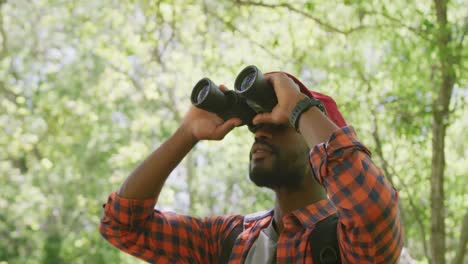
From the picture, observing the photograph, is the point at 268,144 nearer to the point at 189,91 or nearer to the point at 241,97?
the point at 241,97

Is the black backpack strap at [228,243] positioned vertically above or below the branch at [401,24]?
below

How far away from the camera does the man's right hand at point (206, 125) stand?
82.3 inches

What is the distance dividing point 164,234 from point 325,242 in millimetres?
653

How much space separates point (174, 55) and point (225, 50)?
117 cm

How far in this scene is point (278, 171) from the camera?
6.64 ft

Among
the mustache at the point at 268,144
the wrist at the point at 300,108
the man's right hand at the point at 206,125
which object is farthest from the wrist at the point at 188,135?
the wrist at the point at 300,108

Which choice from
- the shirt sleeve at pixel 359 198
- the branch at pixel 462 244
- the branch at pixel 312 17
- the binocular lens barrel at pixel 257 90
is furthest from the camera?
the branch at pixel 312 17

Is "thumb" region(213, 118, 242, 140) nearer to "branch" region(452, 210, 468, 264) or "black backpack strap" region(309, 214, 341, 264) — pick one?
"black backpack strap" region(309, 214, 341, 264)

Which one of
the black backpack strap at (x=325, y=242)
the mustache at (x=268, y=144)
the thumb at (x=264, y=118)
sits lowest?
the black backpack strap at (x=325, y=242)

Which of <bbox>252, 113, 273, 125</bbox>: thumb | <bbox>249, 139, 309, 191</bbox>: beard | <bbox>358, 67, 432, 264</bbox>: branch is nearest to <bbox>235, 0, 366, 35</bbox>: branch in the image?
<bbox>358, 67, 432, 264</bbox>: branch

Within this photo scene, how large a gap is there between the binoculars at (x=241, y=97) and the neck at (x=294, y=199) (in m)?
0.28

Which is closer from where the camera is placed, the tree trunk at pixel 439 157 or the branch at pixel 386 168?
the tree trunk at pixel 439 157

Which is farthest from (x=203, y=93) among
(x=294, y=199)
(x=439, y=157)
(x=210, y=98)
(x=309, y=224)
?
(x=439, y=157)

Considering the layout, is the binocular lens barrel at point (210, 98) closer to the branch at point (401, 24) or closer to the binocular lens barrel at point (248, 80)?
the binocular lens barrel at point (248, 80)
